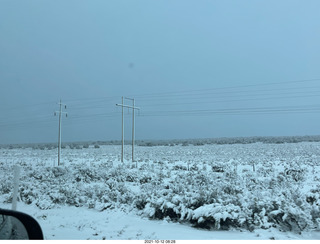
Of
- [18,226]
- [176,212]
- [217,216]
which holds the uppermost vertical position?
[18,226]

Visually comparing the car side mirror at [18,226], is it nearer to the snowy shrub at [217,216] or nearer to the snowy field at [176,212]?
the snowy field at [176,212]

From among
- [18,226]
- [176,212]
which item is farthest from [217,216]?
[18,226]

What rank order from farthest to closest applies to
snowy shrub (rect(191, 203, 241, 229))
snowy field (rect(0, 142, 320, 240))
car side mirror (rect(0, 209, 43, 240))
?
snowy shrub (rect(191, 203, 241, 229))
snowy field (rect(0, 142, 320, 240))
car side mirror (rect(0, 209, 43, 240))

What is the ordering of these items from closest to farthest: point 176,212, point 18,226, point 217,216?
point 18,226
point 217,216
point 176,212

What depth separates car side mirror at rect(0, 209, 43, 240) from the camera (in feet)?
10.0

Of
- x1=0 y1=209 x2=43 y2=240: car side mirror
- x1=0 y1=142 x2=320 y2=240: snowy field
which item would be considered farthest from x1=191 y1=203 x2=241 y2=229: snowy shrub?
x1=0 y1=209 x2=43 y2=240: car side mirror

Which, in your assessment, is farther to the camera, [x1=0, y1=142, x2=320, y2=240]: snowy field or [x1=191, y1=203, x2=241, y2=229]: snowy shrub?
[x1=191, y1=203, x2=241, y2=229]: snowy shrub

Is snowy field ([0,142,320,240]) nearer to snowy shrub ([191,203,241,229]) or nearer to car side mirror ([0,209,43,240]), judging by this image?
snowy shrub ([191,203,241,229])

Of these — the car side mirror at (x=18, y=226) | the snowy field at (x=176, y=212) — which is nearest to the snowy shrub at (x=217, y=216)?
the snowy field at (x=176, y=212)

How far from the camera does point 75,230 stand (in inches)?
301

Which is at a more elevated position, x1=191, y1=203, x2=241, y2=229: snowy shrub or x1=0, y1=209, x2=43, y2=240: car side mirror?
x1=0, y1=209, x2=43, y2=240: car side mirror

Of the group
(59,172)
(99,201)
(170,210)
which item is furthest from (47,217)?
(59,172)

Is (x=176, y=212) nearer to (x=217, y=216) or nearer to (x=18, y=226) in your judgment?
(x=217, y=216)

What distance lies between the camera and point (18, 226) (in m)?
3.29
